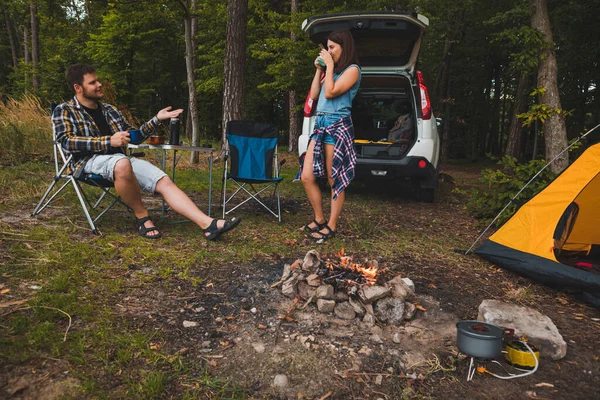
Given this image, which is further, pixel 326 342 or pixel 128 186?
pixel 128 186

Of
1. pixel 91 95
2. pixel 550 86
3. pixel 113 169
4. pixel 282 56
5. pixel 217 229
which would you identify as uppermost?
pixel 282 56

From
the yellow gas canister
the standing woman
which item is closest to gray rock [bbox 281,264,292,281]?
the standing woman

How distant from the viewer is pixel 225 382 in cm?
157

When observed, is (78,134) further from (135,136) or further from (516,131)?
(516,131)

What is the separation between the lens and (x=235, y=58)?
6574 millimetres

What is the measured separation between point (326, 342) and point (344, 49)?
241 centimetres

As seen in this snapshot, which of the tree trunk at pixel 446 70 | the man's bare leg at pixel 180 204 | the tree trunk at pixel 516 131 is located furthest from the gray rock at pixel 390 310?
the tree trunk at pixel 446 70

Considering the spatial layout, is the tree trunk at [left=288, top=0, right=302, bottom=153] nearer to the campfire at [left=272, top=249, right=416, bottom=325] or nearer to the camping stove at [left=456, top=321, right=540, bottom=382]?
the campfire at [left=272, top=249, right=416, bottom=325]

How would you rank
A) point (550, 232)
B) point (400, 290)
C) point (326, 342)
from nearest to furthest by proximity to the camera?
1. point (326, 342)
2. point (400, 290)
3. point (550, 232)

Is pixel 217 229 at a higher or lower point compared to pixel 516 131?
lower

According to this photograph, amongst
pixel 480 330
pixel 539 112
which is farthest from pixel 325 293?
pixel 539 112

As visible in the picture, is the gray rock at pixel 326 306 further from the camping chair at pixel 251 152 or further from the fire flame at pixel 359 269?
the camping chair at pixel 251 152

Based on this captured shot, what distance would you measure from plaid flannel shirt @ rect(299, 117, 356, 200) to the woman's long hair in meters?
0.44

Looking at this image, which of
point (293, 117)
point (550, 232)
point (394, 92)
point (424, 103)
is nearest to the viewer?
point (550, 232)
